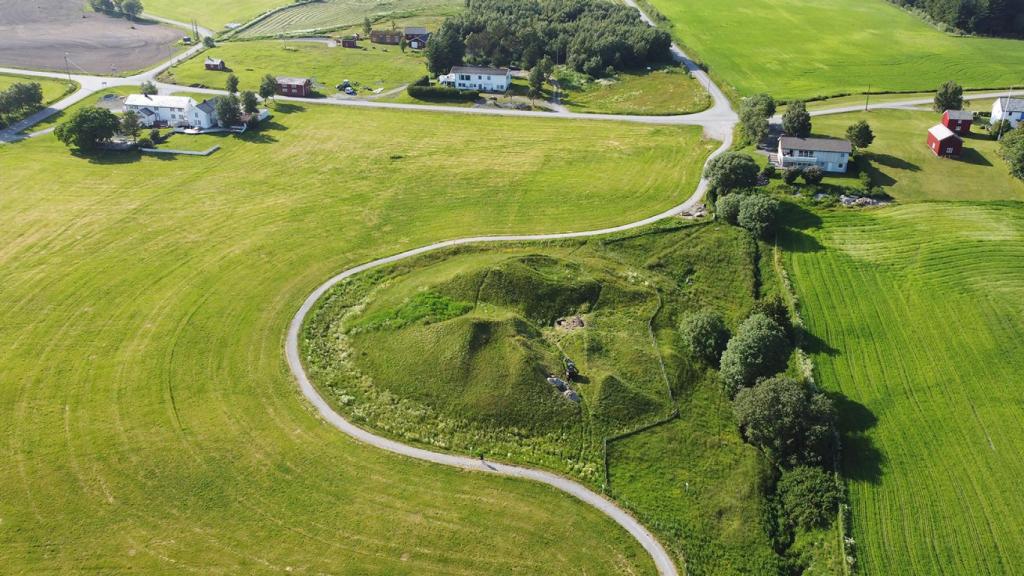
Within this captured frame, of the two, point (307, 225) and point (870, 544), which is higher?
point (307, 225)

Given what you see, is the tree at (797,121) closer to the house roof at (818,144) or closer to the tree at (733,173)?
the house roof at (818,144)

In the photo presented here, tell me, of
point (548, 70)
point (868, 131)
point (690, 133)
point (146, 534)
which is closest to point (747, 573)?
point (146, 534)

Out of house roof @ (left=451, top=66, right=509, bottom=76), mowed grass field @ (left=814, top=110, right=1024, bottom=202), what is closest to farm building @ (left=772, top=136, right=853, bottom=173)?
mowed grass field @ (left=814, top=110, right=1024, bottom=202)

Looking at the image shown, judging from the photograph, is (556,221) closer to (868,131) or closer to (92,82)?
(868,131)

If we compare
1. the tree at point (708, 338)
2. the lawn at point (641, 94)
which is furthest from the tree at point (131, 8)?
the tree at point (708, 338)

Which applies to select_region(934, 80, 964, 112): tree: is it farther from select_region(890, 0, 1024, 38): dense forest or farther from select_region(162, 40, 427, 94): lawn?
select_region(162, 40, 427, 94): lawn

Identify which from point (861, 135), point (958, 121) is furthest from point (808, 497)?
point (958, 121)
